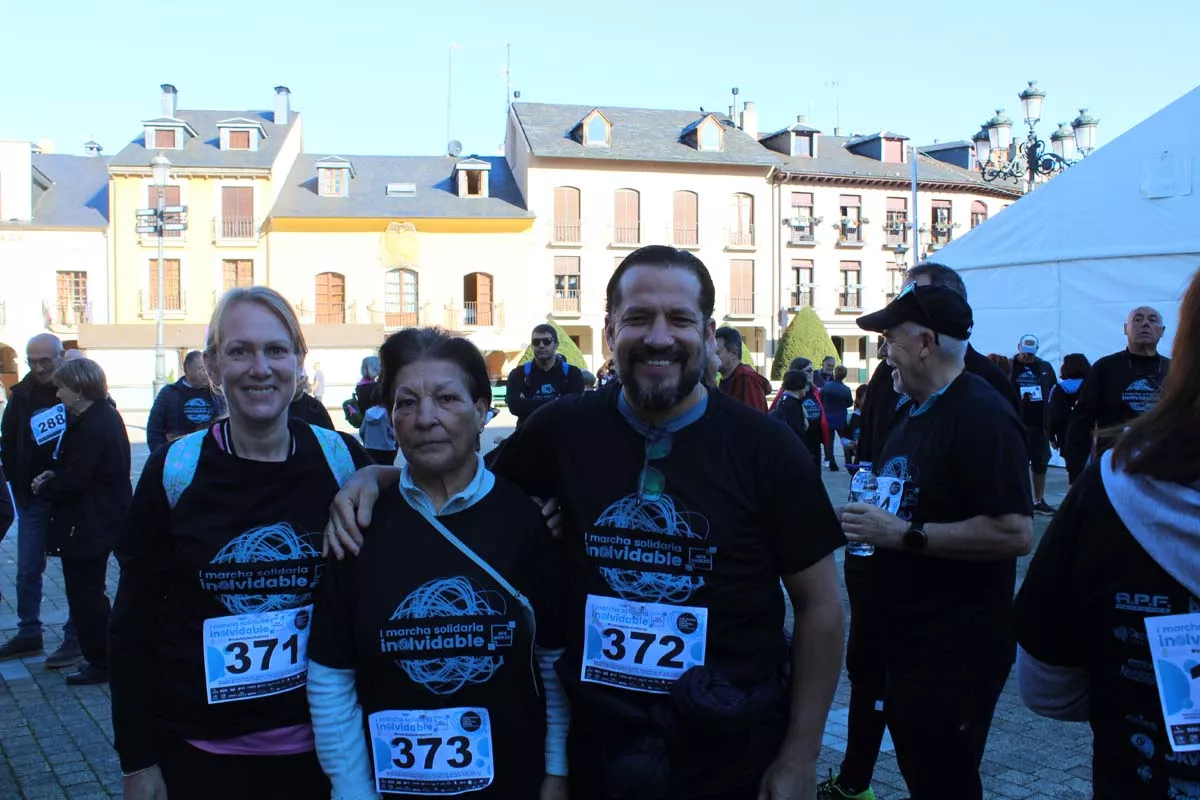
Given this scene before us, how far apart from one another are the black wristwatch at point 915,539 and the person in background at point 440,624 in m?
1.28

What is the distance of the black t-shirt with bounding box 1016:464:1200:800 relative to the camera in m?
1.92

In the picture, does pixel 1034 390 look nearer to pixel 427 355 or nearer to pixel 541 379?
pixel 541 379

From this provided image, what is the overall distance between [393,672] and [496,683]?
0.80ft

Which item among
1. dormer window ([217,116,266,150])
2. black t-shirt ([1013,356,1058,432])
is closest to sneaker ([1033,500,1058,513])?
black t-shirt ([1013,356,1058,432])

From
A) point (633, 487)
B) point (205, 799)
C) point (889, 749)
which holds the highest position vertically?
point (633, 487)

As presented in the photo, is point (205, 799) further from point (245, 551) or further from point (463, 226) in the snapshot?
point (463, 226)

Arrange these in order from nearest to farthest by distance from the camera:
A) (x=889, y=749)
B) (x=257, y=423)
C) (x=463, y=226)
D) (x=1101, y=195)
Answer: (x=257, y=423) → (x=889, y=749) → (x=1101, y=195) → (x=463, y=226)

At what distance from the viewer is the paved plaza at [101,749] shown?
14.1ft

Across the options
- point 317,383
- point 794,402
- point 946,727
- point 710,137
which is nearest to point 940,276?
point 946,727

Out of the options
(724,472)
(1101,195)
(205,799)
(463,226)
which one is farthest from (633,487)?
(463,226)

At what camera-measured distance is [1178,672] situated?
1.90 meters

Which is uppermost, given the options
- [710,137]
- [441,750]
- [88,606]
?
[710,137]

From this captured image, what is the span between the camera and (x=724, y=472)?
92.0 inches

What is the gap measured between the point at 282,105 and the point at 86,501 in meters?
42.7
